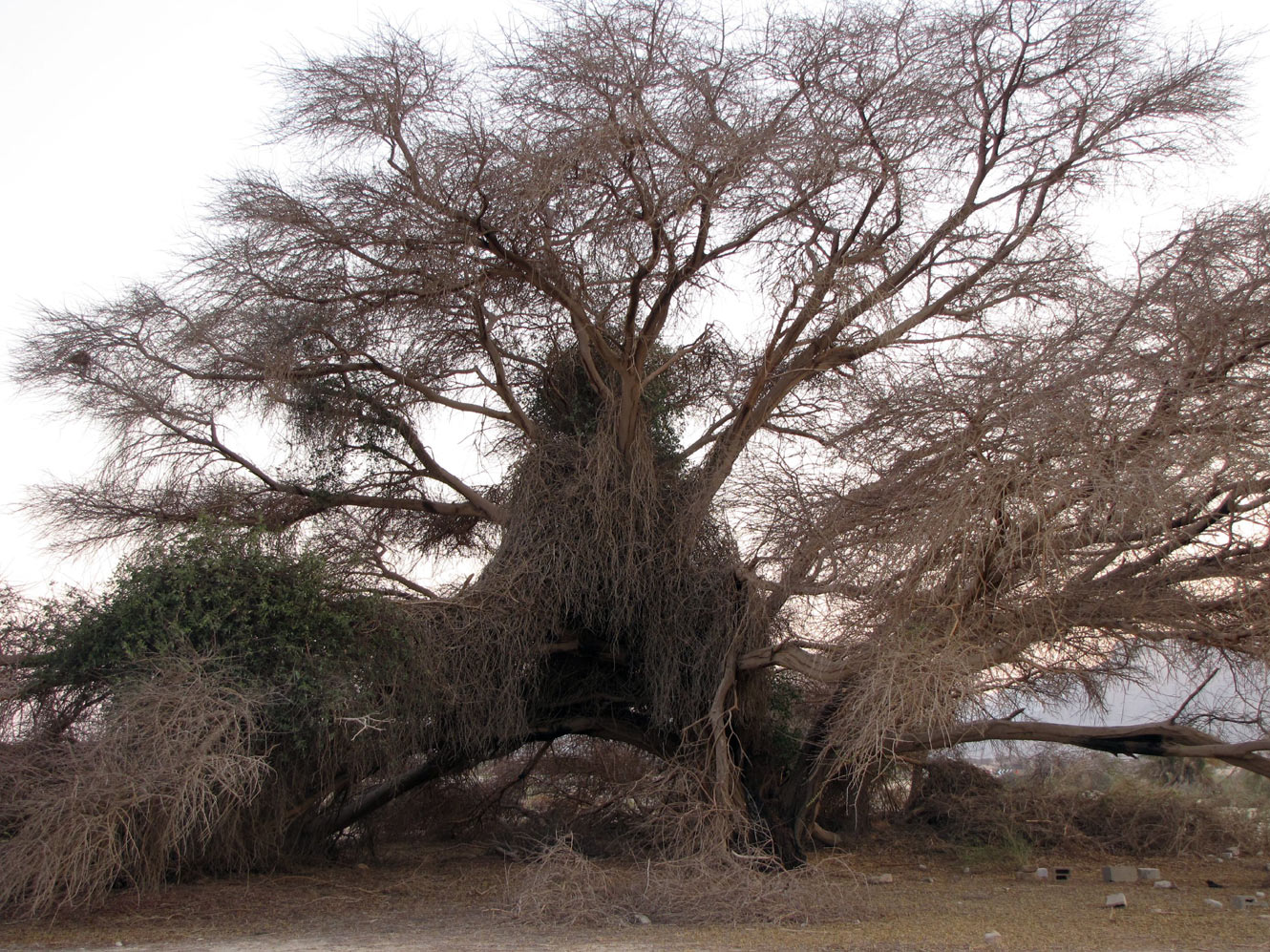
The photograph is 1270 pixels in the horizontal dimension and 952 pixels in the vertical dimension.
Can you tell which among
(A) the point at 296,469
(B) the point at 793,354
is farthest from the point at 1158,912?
(A) the point at 296,469

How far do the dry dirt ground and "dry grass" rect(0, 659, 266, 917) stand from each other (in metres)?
0.43

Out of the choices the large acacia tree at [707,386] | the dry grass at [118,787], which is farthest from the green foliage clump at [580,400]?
the dry grass at [118,787]

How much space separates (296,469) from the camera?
13.9m

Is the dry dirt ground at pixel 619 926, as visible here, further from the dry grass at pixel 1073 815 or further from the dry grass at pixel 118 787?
the dry grass at pixel 1073 815

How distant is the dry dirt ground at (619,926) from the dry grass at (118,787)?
432 mm

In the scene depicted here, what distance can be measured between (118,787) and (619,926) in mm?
3917

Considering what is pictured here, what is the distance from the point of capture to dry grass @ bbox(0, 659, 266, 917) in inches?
321

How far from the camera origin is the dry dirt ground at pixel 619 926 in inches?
305

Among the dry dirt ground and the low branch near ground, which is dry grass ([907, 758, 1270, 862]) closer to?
the dry dirt ground

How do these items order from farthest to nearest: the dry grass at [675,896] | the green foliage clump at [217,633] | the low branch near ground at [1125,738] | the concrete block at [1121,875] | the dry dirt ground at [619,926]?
the concrete block at [1121,875], the low branch near ground at [1125,738], the green foliage clump at [217,633], the dry grass at [675,896], the dry dirt ground at [619,926]

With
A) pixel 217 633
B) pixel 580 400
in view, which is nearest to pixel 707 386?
pixel 580 400

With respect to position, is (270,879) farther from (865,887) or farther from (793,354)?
(793,354)

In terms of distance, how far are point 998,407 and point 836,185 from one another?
13.7ft

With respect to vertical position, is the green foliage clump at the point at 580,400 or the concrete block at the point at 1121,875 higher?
the green foliage clump at the point at 580,400
